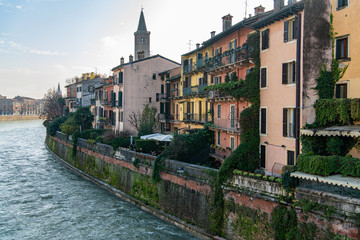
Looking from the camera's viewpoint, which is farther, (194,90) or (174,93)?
(174,93)

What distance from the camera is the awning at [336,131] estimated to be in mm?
12725

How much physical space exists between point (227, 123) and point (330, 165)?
1032cm

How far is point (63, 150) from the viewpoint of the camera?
4009 centimetres

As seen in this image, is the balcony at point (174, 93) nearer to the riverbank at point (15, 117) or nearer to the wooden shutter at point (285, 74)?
the wooden shutter at point (285, 74)

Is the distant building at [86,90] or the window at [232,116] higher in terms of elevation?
the distant building at [86,90]

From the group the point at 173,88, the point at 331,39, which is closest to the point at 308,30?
the point at 331,39

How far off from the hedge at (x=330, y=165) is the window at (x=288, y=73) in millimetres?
4896

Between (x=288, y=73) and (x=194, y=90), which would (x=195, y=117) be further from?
(x=288, y=73)

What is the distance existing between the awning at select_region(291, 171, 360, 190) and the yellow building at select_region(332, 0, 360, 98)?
16.1ft

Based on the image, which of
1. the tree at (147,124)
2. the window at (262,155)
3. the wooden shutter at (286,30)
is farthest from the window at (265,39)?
the tree at (147,124)

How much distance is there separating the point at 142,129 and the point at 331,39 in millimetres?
20830

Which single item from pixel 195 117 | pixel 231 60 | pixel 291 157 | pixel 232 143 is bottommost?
pixel 291 157

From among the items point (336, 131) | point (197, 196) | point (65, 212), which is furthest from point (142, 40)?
point (336, 131)

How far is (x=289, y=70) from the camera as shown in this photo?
648 inches
